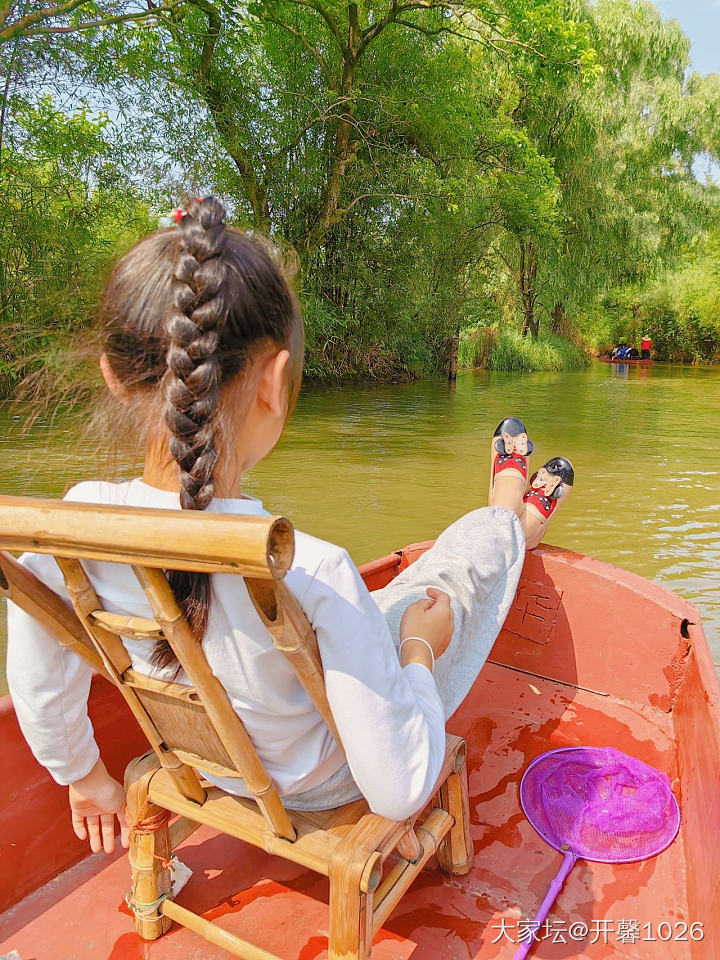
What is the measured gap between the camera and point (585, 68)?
31.8 feet

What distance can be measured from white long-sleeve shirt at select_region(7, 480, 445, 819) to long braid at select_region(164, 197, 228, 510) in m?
0.08

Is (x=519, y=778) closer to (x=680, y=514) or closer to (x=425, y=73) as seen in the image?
(x=680, y=514)

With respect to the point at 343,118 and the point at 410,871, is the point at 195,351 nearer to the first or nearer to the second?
the point at 410,871

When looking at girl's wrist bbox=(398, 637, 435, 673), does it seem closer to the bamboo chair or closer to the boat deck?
the bamboo chair

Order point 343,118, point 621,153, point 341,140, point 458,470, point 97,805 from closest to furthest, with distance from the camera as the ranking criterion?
point 97,805, point 458,470, point 343,118, point 341,140, point 621,153

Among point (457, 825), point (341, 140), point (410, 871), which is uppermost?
point (341, 140)

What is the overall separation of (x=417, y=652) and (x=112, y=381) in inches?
23.7

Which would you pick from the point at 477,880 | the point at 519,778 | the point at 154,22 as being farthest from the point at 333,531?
the point at 154,22

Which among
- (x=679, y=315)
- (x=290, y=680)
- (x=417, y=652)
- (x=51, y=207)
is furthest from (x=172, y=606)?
(x=679, y=315)

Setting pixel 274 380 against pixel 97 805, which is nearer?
pixel 274 380

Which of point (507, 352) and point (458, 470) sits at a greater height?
point (507, 352)

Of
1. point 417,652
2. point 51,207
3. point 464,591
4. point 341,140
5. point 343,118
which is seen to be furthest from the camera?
point 341,140

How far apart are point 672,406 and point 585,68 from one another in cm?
551

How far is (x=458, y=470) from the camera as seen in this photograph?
6809 mm
